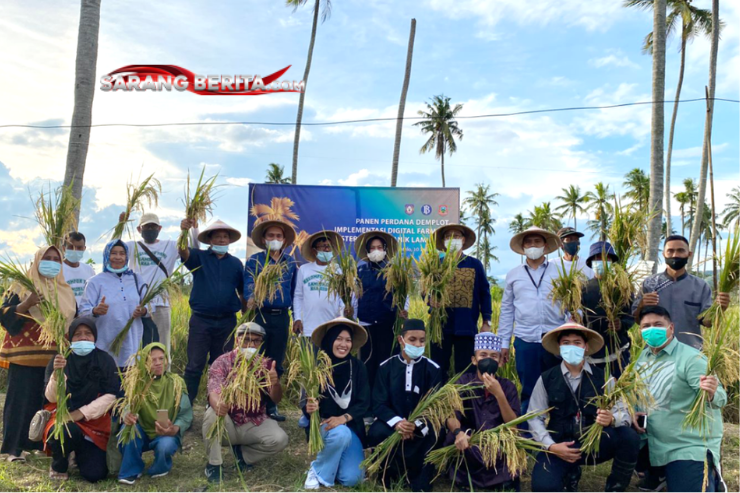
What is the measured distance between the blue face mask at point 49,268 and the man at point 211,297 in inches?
45.0

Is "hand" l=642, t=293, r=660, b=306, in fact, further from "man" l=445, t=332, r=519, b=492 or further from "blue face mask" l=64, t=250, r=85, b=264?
"blue face mask" l=64, t=250, r=85, b=264

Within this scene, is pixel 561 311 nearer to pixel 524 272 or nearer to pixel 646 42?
pixel 524 272

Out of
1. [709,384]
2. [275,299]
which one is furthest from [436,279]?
[709,384]

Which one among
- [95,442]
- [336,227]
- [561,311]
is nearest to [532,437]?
[561,311]

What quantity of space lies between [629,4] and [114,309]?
21138 mm

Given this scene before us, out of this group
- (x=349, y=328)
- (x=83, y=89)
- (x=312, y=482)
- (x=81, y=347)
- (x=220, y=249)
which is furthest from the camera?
(x=83, y=89)

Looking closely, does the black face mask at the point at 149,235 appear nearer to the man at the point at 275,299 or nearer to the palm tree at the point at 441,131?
the man at the point at 275,299

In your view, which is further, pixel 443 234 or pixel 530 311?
pixel 443 234

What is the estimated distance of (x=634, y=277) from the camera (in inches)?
205

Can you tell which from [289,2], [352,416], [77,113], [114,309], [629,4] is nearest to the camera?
[352,416]

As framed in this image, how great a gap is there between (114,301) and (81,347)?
72cm

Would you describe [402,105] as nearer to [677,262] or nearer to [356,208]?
[356,208]

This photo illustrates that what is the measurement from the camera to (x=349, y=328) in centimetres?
537

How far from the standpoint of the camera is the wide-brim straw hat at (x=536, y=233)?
5688 millimetres
